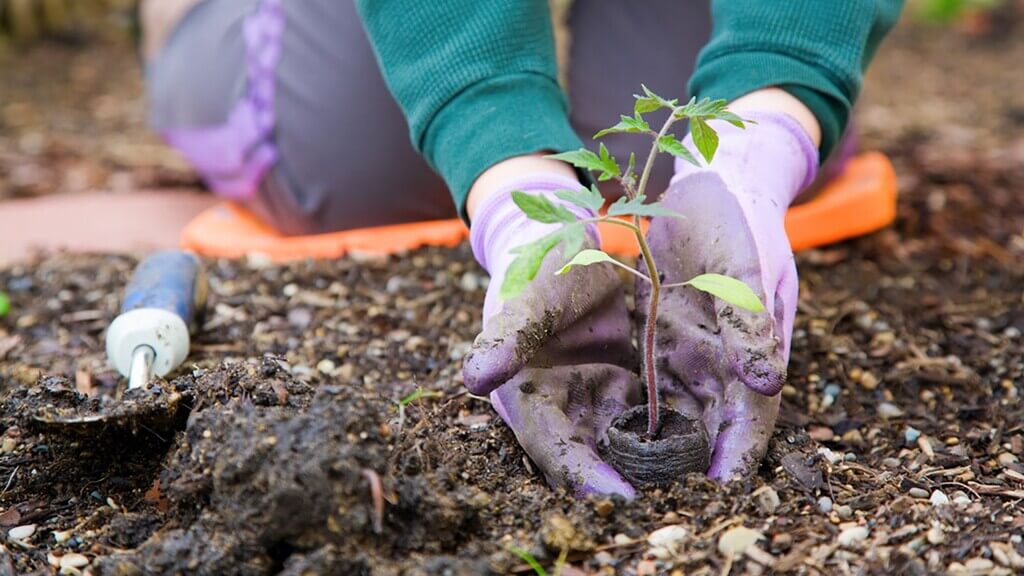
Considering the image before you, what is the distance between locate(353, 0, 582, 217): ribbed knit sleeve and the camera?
139 centimetres

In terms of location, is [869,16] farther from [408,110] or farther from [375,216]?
[375,216]

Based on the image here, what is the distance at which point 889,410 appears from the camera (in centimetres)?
138

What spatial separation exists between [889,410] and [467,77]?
718mm

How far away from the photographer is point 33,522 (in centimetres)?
112

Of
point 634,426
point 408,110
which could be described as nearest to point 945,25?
point 408,110

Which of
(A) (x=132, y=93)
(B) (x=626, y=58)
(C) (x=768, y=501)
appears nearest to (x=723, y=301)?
(C) (x=768, y=501)

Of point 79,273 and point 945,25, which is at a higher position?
point 79,273

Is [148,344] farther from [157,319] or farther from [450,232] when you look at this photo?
[450,232]

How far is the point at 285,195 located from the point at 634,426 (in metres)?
1.12

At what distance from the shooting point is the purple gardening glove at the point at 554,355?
42.0 inches

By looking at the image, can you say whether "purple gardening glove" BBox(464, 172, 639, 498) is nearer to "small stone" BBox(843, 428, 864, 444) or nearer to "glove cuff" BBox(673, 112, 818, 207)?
"glove cuff" BBox(673, 112, 818, 207)

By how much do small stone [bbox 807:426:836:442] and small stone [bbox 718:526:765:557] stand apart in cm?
32

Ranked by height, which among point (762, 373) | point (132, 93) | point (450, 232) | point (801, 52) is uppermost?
point (801, 52)

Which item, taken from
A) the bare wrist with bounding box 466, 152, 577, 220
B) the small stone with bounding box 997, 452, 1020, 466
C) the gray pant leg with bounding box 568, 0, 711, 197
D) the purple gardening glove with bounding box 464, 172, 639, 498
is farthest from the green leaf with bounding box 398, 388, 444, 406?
the gray pant leg with bounding box 568, 0, 711, 197
